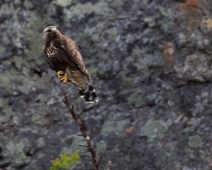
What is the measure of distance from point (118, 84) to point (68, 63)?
102cm

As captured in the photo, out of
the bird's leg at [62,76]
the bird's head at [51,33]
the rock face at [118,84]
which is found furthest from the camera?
the rock face at [118,84]

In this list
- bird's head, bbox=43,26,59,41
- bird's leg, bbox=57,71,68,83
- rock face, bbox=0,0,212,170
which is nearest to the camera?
bird's leg, bbox=57,71,68,83

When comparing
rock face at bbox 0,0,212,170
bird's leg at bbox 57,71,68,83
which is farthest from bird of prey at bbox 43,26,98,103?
rock face at bbox 0,0,212,170

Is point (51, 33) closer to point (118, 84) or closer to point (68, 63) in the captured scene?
point (68, 63)

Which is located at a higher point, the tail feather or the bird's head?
the bird's head

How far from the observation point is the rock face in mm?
4688

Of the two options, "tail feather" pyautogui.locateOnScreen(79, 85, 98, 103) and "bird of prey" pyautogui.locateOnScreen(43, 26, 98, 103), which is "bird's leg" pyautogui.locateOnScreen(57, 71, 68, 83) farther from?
"tail feather" pyautogui.locateOnScreen(79, 85, 98, 103)

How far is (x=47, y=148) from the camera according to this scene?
488 centimetres

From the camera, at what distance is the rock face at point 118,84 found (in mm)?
4688

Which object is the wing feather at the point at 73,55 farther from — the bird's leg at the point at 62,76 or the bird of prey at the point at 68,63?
the bird's leg at the point at 62,76

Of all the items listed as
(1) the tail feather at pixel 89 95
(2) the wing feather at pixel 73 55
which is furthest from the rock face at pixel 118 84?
(2) the wing feather at pixel 73 55

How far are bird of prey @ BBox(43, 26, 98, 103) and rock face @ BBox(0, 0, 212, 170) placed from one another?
2.77ft

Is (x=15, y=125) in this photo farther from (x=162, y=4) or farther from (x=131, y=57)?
(x=162, y=4)

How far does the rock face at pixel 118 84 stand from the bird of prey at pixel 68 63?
2.77ft
